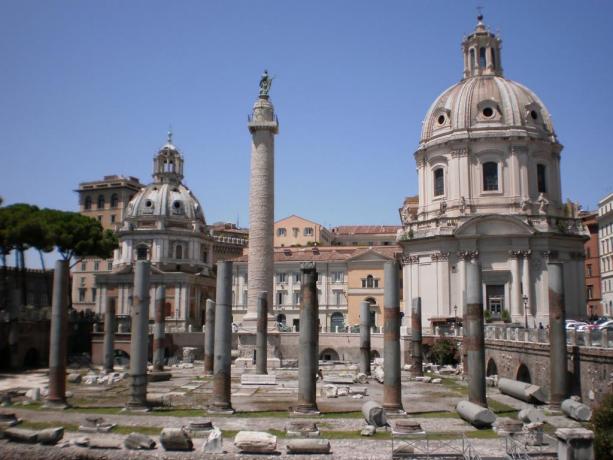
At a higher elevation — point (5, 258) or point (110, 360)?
point (5, 258)

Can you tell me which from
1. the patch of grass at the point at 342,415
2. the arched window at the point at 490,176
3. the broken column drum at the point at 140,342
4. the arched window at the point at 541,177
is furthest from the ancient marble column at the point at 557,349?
the arched window at the point at 541,177

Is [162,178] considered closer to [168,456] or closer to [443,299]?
[443,299]

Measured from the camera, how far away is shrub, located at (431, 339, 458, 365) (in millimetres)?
42906

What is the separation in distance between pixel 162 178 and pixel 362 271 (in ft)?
101

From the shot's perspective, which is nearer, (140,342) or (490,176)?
(140,342)

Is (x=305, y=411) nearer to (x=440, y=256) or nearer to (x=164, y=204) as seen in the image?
(x=440, y=256)

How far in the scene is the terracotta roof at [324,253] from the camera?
70.4 metres

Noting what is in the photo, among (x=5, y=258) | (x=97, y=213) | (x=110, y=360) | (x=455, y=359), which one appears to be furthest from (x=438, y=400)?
(x=97, y=213)

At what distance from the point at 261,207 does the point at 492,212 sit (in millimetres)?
19191

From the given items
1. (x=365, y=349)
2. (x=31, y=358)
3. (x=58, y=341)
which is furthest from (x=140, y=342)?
(x=31, y=358)

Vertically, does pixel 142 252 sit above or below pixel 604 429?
above

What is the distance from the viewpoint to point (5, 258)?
52719 millimetres

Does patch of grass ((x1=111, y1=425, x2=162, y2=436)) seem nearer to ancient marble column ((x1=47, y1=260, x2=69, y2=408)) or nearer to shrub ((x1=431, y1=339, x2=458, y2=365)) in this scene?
ancient marble column ((x1=47, y1=260, x2=69, y2=408))

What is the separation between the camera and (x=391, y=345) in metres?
23.2
